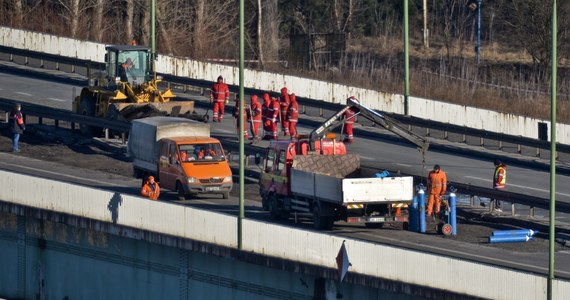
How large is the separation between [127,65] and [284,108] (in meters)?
5.29

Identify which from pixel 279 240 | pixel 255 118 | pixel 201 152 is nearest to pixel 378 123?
pixel 201 152

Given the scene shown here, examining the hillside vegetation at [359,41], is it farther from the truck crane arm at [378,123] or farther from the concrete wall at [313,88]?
the truck crane arm at [378,123]

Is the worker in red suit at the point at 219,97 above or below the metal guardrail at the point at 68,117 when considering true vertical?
above

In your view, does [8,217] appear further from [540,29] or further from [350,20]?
[350,20]

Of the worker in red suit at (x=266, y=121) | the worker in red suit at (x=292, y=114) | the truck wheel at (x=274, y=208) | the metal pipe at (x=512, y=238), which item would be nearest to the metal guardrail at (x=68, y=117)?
the worker in red suit at (x=266, y=121)

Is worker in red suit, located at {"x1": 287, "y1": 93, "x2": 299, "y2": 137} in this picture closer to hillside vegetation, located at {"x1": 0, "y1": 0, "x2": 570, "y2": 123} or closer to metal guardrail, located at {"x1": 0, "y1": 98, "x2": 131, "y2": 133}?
metal guardrail, located at {"x1": 0, "y1": 98, "x2": 131, "y2": 133}

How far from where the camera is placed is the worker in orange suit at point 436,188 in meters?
30.3

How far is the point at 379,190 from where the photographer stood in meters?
28.5

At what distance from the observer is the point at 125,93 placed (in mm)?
41344

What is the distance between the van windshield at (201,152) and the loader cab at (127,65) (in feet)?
29.8

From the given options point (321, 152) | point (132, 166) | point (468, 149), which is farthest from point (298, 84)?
point (321, 152)

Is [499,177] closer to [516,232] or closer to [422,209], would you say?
[422,209]

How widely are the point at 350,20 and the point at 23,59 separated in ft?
91.7

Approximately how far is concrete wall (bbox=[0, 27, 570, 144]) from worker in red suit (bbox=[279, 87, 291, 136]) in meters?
7.23
